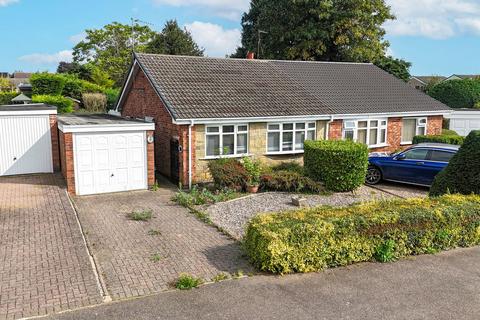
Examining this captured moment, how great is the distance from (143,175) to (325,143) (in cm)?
668

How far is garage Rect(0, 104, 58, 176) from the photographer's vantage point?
54.7ft

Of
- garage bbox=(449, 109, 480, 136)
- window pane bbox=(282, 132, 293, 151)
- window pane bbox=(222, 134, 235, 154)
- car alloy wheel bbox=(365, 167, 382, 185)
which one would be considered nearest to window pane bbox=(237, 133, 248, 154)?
window pane bbox=(222, 134, 235, 154)

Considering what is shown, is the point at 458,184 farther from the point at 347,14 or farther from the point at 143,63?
the point at 347,14

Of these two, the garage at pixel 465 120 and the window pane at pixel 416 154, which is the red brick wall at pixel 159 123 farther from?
the garage at pixel 465 120

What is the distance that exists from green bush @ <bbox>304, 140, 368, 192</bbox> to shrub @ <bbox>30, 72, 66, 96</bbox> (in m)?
26.4

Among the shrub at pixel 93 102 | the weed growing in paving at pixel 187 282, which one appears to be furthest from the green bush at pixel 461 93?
the weed growing in paving at pixel 187 282

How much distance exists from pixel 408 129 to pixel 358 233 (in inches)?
580

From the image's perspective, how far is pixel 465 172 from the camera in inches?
468

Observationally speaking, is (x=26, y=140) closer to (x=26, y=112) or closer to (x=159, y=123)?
(x=26, y=112)

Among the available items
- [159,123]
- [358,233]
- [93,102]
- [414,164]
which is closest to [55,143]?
[159,123]

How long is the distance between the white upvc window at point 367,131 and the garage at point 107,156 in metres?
8.99

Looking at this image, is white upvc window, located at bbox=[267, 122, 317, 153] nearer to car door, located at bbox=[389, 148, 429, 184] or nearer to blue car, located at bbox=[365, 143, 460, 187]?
blue car, located at bbox=[365, 143, 460, 187]

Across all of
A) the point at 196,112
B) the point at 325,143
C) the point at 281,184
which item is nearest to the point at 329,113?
the point at 325,143

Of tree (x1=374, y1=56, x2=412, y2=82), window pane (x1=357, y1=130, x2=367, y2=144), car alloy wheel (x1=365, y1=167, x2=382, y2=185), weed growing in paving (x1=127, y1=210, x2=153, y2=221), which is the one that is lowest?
weed growing in paving (x1=127, y1=210, x2=153, y2=221)
